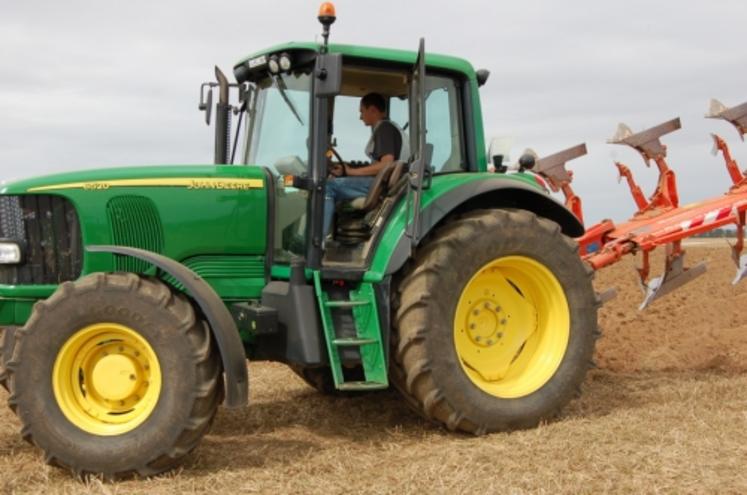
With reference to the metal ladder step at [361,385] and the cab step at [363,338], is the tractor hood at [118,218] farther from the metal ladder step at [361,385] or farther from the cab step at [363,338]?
the metal ladder step at [361,385]

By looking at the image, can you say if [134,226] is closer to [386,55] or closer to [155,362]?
[155,362]

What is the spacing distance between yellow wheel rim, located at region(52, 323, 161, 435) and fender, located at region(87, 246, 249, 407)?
350 mm

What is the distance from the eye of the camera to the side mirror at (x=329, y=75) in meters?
4.74

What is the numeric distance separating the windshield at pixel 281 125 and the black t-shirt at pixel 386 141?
471 mm

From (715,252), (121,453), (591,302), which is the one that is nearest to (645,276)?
(591,302)

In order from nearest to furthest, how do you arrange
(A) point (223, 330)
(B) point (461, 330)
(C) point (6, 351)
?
1. (A) point (223, 330)
2. (C) point (6, 351)
3. (B) point (461, 330)

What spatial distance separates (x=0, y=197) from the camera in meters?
5.02

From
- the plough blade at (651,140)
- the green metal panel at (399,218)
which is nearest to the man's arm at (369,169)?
the green metal panel at (399,218)

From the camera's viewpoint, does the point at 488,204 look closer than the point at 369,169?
No

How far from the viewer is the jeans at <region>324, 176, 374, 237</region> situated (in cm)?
520

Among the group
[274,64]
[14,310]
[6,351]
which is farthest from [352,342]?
[14,310]

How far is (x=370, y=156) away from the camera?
548 cm

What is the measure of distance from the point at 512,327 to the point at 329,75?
207 cm

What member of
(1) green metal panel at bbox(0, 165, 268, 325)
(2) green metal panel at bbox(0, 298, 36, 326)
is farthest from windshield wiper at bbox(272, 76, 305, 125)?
→ (2) green metal panel at bbox(0, 298, 36, 326)
